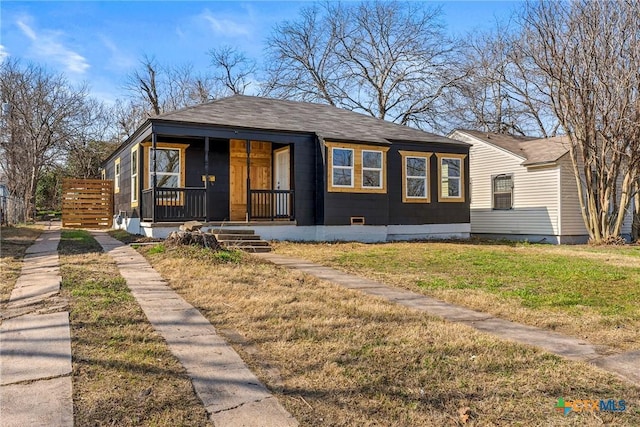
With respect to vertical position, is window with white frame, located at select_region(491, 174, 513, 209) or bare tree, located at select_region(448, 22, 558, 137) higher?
bare tree, located at select_region(448, 22, 558, 137)

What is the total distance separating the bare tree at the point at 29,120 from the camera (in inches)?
955

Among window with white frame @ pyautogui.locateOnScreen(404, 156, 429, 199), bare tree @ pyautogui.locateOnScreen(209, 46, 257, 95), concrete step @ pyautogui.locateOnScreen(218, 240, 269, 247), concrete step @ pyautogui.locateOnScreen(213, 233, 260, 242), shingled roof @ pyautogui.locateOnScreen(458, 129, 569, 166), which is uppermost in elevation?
bare tree @ pyautogui.locateOnScreen(209, 46, 257, 95)

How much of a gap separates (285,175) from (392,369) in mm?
10846

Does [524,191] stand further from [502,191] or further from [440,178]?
[440,178]

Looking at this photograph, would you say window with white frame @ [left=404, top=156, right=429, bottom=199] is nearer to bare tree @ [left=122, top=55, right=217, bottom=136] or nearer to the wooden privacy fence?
the wooden privacy fence

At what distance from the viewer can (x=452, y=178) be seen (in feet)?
50.1

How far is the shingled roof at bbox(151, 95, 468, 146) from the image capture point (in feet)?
39.8

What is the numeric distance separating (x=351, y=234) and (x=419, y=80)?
700 inches

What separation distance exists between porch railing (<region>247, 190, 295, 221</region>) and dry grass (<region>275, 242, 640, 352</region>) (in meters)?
2.01

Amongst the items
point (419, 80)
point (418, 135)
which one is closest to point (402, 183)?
point (418, 135)

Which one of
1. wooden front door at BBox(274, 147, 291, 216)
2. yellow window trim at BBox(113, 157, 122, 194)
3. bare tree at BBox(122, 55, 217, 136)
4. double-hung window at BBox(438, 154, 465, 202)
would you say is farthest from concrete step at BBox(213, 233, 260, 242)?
bare tree at BBox(122, 55, 217, 136)

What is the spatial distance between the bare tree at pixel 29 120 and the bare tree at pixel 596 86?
24.3m

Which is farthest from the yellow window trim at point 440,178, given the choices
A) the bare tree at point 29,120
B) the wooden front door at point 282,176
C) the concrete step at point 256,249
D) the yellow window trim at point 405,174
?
the bare tree at point 29,120

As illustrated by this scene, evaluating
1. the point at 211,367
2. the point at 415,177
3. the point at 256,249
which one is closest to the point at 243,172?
the point at 256,249
